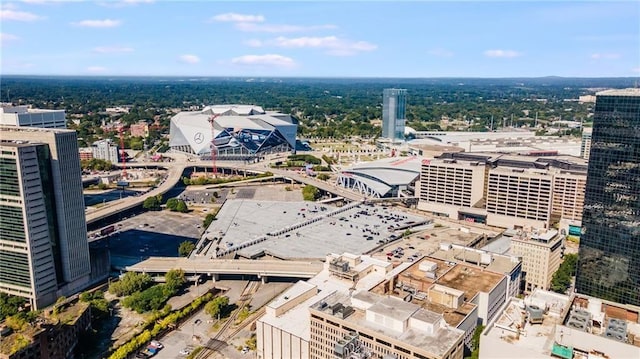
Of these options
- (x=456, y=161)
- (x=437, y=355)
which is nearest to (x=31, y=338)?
(x=437, y=355)

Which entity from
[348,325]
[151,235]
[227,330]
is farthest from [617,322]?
[151,235]

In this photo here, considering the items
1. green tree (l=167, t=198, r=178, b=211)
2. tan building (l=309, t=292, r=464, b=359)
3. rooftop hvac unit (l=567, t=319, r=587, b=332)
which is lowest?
green tree (l=167, t=198, r=178, b=211)

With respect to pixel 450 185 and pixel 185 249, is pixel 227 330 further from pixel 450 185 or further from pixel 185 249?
pixel 450 185

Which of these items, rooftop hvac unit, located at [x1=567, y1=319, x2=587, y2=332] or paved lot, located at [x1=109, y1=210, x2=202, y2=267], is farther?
paved lot, located at [x1=109, y1=210, x2=202, y2=267]

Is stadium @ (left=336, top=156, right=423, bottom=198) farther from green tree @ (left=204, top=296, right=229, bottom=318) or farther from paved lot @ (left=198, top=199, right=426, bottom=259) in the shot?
green tree @ (left=204, top=296, right=229, bottom=318)

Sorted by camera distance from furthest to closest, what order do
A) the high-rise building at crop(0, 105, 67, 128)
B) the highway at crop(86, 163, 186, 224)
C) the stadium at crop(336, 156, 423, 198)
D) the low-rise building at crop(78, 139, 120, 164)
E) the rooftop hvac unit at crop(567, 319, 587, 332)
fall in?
the low-rise building at crop(78, 139, 120, 164), the stadium at crop(336, 156, 423, 198), the high-rise building at crop(0, 105, 67, 128), the highway at crop(86, 163, 186, 224), the rooftop hvac unit at crop(567, 319, 587, 332)

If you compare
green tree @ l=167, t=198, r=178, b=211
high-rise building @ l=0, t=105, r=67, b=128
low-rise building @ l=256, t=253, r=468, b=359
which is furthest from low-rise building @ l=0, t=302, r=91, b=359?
high-rise building @ l=0, t=105, r=67, b=128
